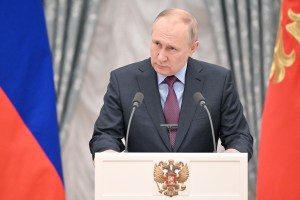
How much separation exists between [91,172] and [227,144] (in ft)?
8.32

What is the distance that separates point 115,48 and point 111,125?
2.45m

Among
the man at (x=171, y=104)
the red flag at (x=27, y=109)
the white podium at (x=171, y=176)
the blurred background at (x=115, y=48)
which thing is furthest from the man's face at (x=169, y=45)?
the blurred background at (x=115, y=48)

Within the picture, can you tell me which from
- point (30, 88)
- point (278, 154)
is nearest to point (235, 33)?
point (278, 154)

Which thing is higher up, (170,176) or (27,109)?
(27,109)

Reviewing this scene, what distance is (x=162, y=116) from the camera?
3484mm

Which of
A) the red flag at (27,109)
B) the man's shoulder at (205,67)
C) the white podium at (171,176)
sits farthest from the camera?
the red flag at (27,109)

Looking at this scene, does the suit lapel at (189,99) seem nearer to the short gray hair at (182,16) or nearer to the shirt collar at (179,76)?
the shirt collar at (179,76)

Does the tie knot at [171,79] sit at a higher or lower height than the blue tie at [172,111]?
higher

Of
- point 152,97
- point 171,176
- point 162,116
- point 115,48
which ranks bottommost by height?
point 171,176

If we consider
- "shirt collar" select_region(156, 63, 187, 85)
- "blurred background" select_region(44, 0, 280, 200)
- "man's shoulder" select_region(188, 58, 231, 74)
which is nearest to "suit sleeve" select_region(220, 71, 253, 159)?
"man's shoulder" select_region(188, 58, 231, 74)

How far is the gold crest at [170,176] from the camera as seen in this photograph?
288 centimetres

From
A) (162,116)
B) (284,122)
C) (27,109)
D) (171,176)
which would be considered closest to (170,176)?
(171,176)

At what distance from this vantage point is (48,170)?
4.91 metres

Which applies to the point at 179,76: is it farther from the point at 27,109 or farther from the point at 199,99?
the point at 27,109
